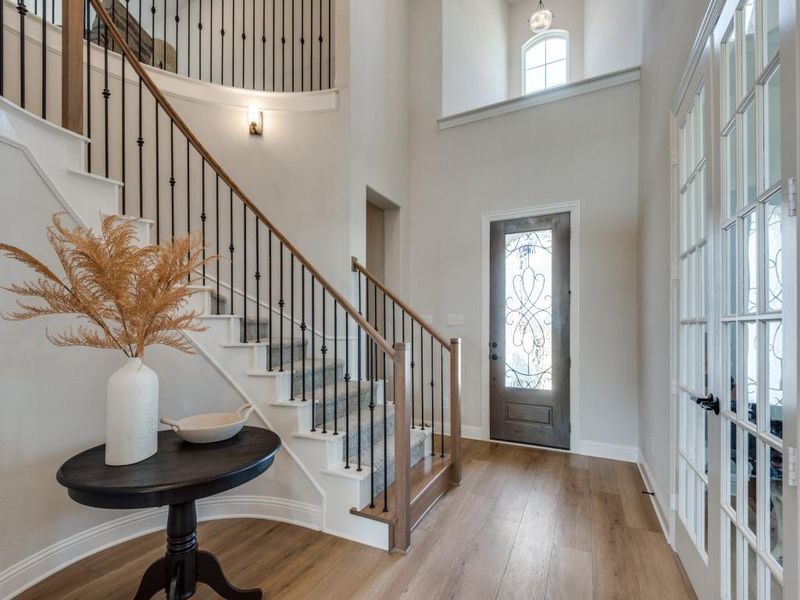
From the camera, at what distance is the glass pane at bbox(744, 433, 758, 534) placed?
1160 mm

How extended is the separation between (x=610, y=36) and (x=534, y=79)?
1.52 meters

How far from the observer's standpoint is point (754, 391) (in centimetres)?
119

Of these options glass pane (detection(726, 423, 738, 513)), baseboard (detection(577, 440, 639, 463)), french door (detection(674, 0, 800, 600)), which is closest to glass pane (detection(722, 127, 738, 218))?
french door (detection(674, 0, 800, 600))

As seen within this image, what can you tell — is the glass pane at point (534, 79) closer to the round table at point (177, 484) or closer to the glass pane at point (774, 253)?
the glass pane at point (774, 253)

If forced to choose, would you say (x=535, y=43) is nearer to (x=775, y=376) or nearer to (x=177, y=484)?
(x=775, y=376)

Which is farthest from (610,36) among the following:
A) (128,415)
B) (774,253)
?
(128,415)

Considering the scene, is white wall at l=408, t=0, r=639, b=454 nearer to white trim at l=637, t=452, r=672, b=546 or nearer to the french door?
white trim at l=637, t=452, r=672, b=546

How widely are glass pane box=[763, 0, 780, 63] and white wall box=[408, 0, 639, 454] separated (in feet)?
7.79

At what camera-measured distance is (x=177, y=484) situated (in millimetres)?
1325

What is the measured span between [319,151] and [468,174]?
153 centimetres

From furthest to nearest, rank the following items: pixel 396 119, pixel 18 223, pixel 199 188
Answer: pixel 396 119 < pixel 199 188 < pixel 18 223

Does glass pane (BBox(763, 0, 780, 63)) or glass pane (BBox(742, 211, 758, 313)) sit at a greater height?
glass pane (BBox(763, 0, 780, 63))

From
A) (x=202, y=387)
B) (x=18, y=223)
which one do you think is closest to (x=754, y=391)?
(x=202, y=387)

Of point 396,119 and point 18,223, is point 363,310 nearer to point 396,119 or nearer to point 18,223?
point 396,119
